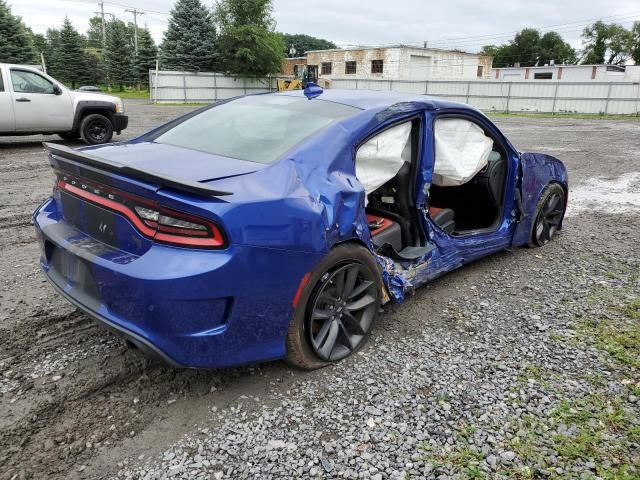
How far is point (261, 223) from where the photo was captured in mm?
2344

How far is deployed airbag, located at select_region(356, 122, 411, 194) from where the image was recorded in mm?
3184

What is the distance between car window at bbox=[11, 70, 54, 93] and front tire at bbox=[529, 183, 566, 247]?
1026 centimetres

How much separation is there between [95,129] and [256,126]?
983cm

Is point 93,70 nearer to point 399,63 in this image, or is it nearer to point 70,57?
point 70,57

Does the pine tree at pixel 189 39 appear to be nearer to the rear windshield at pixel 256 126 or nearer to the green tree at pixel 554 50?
the rear windshield at pixel 256 126

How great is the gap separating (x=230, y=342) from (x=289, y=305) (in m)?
0.35

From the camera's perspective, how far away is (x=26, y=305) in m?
3.56

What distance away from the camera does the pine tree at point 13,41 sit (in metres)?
34.6

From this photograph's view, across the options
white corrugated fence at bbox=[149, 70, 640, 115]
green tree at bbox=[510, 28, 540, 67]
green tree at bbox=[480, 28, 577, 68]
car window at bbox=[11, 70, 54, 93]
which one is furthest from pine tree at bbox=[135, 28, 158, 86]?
green tree at bbox=[510, 28, 540, 67]

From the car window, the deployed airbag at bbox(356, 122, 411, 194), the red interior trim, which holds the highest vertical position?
the car window

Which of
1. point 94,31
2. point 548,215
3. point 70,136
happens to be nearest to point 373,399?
point 548,215

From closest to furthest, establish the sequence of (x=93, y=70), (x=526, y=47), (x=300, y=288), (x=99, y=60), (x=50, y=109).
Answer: (x=300, y=288) < (x=50, y=109) < (x=93, y=70) < (x=99, y=60) < (x=526, y=47)

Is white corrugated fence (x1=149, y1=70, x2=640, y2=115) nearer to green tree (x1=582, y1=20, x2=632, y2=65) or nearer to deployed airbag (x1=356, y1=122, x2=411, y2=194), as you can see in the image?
deployed airbag (x1=356, y1=122, x2=411, y2=194)

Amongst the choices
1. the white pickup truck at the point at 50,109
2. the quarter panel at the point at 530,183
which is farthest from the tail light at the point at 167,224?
the white pickup truck at the point at 50,109
